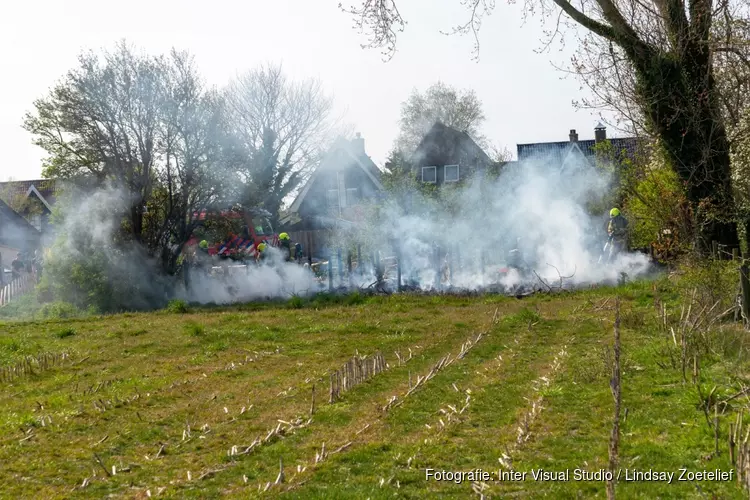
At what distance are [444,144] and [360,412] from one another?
46724 mm

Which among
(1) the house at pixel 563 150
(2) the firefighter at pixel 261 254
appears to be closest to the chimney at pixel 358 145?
(1) the house at pixel 563 150

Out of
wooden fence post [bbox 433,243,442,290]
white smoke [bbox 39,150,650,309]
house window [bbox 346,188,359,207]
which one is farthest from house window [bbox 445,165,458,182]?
wooden fence post [bbox 433,243,442,290]

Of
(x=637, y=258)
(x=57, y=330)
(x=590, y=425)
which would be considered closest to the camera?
(x=590, y=425)

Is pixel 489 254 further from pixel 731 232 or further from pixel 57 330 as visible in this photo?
pixel 57 330

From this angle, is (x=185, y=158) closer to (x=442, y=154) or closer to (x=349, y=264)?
(x=349, y=264)

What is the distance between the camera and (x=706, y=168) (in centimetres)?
1667

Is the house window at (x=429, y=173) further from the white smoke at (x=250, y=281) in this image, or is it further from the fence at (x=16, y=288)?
the fence at (x=16, y=288)

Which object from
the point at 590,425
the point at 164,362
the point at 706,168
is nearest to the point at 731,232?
the point at 706,168

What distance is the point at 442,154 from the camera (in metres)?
54.9

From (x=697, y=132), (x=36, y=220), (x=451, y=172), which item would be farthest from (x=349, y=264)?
(x=36, y=220)

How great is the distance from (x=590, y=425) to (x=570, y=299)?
14.2 metres

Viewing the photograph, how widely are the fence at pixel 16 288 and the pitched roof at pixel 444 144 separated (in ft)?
95.2

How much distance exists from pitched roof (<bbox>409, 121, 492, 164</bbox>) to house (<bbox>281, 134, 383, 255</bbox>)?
188 inches

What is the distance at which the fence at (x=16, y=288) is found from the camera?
31516 millimetres
